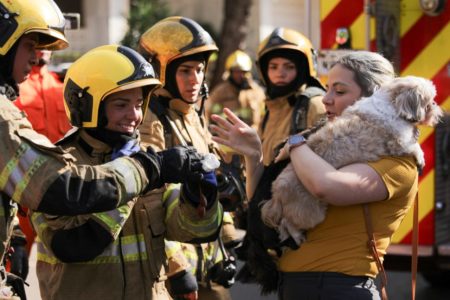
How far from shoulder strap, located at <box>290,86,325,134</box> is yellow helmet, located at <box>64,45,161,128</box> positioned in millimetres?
2053

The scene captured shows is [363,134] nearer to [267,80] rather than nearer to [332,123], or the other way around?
[332,123]

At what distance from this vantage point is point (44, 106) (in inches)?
248

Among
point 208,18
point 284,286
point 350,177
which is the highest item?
point 350,177

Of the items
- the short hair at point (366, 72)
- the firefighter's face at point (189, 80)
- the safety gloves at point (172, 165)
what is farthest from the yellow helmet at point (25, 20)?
the firefighter's face at point (189, 80)

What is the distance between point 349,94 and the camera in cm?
373

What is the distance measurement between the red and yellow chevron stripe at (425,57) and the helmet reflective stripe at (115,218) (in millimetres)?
3239

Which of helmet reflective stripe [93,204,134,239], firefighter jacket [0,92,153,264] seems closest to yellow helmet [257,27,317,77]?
helmet reflective stripe [93,204,134,239]

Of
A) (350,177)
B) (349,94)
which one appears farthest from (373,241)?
(349,94)

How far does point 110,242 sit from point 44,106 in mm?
3049

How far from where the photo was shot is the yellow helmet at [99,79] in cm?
354

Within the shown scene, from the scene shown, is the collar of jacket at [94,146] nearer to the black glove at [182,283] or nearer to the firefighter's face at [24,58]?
the firefighter's face at [24,58]

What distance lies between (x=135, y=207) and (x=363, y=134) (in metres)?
0.88

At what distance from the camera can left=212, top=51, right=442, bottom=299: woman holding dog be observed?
134 inches

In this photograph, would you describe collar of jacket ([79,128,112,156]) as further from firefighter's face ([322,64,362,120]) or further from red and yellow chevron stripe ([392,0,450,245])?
red and yellow chevron stripe ([392,0,450,245])
